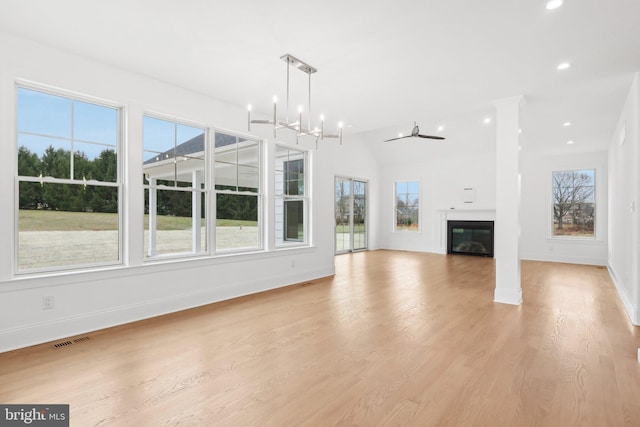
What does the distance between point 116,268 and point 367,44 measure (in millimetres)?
3529

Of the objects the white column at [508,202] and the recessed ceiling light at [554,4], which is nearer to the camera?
the recessed ceiling light at [554,4]

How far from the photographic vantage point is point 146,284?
3902mm

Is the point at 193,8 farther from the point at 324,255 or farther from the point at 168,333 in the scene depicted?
the point at 324,255

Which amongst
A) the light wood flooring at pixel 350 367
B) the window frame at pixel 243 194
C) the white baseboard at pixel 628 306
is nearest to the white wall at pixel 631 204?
the white baseboard at pixel 628 306

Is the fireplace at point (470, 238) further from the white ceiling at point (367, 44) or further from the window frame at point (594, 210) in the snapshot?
the white ceiling at point (367, 44)

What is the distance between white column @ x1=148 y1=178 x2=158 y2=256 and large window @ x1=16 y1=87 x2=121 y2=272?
39cm

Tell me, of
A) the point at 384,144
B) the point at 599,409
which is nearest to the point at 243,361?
the point at 599,409

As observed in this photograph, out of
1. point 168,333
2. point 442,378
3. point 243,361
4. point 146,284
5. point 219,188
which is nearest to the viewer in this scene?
point 442,378

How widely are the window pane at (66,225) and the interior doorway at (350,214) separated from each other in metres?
6.48

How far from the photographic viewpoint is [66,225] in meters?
3.50

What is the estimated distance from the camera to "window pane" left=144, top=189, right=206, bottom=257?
13.6 ft

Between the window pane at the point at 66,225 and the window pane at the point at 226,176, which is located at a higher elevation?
the window pane at the point at 226,176

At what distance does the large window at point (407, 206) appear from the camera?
416 inches

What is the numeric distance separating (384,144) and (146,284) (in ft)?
25.9
